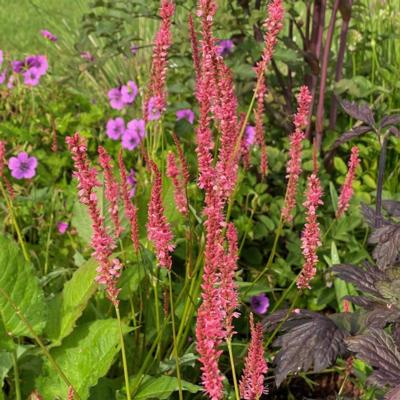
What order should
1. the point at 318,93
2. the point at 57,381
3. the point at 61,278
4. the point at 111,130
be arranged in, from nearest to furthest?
the point at 57,381
the point at 61,278
the point at 318,93
the point at 111,130

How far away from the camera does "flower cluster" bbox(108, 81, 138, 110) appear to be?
130 inches

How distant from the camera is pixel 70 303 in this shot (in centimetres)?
190

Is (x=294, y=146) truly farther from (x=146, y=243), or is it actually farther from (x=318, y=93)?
(x=318, y=93)

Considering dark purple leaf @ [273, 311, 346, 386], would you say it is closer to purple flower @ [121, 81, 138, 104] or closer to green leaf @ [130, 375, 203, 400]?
green leaf @ [130, 375, 203, 400]

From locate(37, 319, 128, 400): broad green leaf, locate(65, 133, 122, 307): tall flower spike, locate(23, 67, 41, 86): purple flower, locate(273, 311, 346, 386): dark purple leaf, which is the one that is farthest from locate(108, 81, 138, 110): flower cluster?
locate(65, 133, 122, 307): tall flower spike

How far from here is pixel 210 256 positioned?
1065 millimetres

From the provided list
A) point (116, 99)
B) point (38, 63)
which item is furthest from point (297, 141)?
point (38, 63)

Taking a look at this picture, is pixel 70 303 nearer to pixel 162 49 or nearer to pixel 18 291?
pixel 18 291

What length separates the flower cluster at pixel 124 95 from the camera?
3.31 meters

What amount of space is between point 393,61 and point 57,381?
101 inches

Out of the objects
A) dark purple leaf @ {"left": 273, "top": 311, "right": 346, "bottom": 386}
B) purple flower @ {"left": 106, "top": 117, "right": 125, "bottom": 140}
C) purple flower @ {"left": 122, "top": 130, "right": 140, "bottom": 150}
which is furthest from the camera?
purple flower @ {"left": 106, "top": 117, "right": 125, "bottom": 140}

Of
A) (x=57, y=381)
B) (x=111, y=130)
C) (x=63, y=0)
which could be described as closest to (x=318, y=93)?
(x=111, y=130)

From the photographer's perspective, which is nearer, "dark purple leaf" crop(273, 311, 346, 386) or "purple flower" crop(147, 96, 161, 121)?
"dark purple leaf" crop(273, 311, 346, 386)

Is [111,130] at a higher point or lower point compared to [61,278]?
higher
